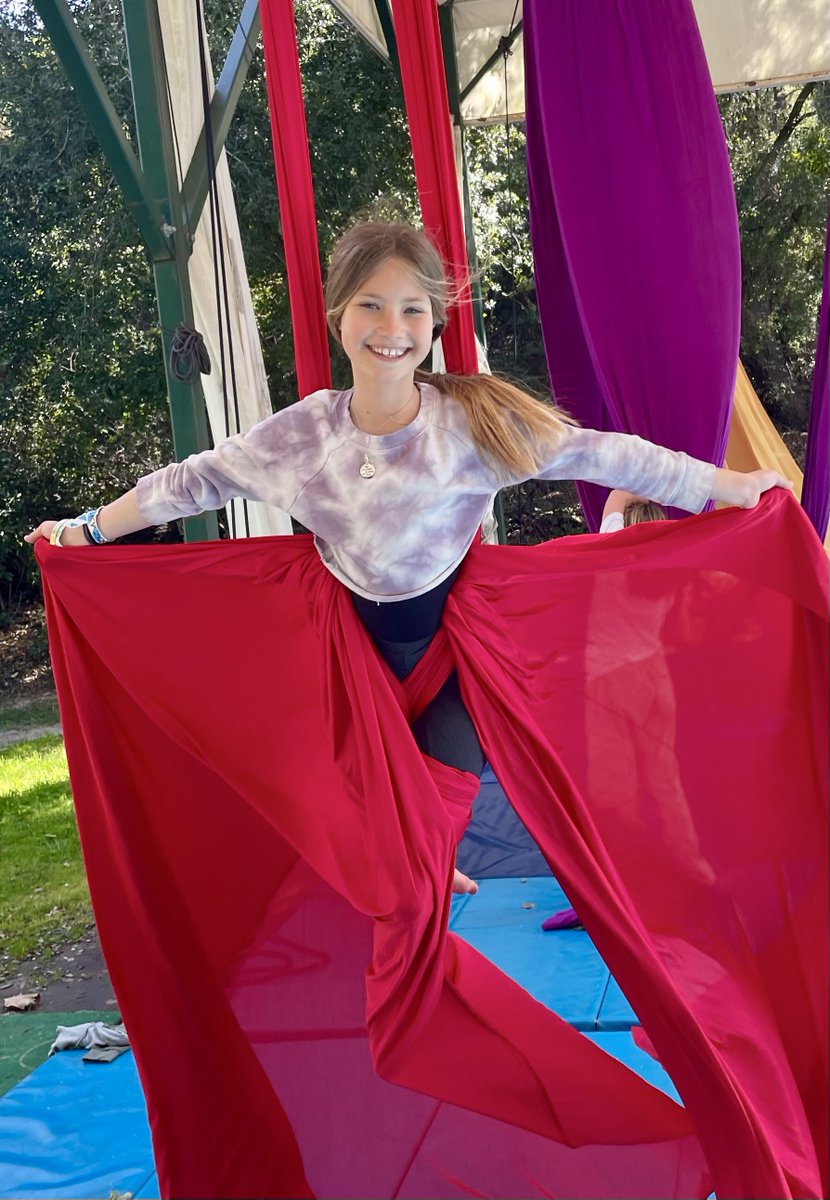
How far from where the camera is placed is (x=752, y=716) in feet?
6.12

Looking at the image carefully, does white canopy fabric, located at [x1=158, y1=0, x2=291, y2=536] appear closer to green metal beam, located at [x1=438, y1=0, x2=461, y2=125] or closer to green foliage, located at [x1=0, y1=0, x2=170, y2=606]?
green metal beam, located at [x1=438, y1=0, x2=461, y2=125]

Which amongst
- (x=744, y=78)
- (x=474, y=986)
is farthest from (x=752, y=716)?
(x=744, y=78)

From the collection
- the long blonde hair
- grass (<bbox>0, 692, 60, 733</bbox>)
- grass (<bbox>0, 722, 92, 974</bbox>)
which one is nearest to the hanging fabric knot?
the long blonde hair

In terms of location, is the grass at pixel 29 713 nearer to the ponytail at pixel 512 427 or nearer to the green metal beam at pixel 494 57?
the green metal beam at pixel 494 57

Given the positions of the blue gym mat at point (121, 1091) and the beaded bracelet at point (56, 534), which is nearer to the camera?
the beaded bracelet at point (56, 534)

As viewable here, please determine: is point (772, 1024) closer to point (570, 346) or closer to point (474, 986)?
point (474, 986)

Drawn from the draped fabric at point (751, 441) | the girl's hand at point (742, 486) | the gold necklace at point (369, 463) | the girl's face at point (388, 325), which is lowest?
the draped fabric at point (751, 441)

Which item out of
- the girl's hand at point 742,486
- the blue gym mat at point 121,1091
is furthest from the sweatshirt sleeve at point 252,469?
the blue gym mat at point 121,1091

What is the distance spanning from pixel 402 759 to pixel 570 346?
1.60 m

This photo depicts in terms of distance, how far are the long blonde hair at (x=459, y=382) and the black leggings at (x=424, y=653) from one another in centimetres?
24

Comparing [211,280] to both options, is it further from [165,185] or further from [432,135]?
[432,135]

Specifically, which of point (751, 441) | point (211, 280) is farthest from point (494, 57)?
point (211, 280)

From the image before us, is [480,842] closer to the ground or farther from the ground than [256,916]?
closer to the ground

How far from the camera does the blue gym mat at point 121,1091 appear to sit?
7.03 feet
